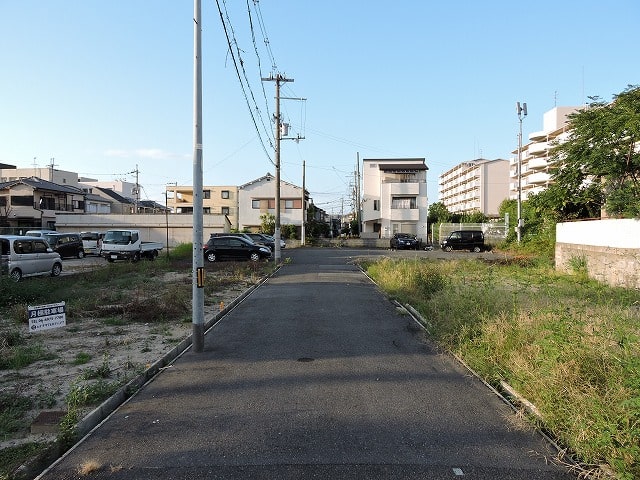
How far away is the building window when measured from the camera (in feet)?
181

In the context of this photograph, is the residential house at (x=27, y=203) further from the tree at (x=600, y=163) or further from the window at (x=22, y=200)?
the tree at (x=600, y=163)

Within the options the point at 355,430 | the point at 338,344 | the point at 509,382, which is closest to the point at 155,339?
the point at 338,344

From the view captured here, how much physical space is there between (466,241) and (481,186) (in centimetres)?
4659

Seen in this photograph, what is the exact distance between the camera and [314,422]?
178 inches

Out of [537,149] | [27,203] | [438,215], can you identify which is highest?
[537,149]

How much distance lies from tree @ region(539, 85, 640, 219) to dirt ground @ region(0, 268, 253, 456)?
12.8 m

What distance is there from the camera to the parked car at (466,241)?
37875mm

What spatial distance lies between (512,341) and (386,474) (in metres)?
3.22

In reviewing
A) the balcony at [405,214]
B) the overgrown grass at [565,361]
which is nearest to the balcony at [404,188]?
the balcony at [405,214]

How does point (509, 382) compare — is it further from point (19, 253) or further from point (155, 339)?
point (19, 253)

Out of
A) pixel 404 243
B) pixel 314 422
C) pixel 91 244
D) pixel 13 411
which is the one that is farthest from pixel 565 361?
pixel 404 243

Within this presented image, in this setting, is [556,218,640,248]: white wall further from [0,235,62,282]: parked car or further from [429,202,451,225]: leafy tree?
[429,202,451,225]: leafy tree

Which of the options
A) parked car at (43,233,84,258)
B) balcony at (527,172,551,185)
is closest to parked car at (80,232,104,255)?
parked car at (43,233,84,258)

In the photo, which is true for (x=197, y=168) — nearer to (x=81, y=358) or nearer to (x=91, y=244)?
(x=81, y=358)
